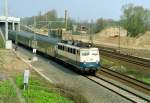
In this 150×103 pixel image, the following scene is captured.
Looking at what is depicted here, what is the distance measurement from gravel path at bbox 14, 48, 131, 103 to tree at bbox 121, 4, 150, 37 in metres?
83.0

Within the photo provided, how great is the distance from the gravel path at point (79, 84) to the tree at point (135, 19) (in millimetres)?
A: 82965

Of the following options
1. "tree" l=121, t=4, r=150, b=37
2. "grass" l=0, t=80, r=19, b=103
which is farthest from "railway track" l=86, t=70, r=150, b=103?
"tree" l=121, t=4, r=150, b=37

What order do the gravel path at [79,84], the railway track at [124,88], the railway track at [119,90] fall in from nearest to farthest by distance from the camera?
the railway track at [119,90] → the railway track at [124,88] → the gravel path at [79,84]

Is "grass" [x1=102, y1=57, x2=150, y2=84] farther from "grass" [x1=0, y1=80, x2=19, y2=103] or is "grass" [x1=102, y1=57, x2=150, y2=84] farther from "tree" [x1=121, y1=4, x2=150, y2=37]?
"tree" [x1=121, y1=4, x2=150, y2=37]

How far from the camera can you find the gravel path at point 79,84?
77.8 ft

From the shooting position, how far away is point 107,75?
114 ft

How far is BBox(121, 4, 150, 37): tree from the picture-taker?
409 ft

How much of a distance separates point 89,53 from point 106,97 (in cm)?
1059

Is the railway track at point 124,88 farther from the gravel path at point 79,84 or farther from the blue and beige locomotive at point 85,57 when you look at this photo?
the blue and beige locomotive at point 85,57

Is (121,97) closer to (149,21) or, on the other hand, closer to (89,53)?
(89,53)

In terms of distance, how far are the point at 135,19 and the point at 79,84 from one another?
98494 millimetres

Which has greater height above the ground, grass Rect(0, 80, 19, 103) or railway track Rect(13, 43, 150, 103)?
grass Rect(0, 80, 19, 103)

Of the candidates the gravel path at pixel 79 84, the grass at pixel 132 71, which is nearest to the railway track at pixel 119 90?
the gravel path at pixel 79 84

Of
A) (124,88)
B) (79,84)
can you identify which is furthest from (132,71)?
(124,88)
